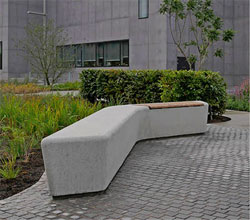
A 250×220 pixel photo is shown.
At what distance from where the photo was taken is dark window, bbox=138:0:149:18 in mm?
26234

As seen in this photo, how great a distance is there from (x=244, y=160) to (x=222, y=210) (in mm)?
2793

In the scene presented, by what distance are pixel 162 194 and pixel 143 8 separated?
884 inches

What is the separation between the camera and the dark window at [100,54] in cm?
2859

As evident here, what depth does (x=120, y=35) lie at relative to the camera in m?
28.6

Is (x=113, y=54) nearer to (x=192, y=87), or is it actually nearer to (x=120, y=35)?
(x=120, y=35)

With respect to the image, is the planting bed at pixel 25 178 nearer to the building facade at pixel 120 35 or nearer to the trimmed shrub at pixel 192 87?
the trimmed shrub at pixel 192 87

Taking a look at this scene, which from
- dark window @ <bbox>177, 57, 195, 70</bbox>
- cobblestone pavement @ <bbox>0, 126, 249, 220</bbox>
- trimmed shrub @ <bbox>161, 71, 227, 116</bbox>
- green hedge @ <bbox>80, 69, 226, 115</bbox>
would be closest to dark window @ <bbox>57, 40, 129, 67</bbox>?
dark window @ <bbox>177, 57, 195, 70</bbox>

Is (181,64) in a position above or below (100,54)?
below

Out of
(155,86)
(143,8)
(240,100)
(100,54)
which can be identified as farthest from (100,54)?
(155,86)

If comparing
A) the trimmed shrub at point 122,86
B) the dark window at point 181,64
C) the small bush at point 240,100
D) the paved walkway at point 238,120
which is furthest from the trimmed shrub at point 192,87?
the dark window at point 181,64

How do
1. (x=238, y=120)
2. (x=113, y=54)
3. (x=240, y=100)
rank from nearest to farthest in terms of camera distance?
(x=238, y=120), (x=240, y=100), (x=113, y=54)

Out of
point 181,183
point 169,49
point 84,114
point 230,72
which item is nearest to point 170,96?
point 84,114

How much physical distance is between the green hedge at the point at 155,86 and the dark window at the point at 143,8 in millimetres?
11918

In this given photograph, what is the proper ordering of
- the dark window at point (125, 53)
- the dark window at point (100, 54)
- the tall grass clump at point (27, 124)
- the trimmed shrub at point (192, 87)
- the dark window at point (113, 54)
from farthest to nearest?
the dark window at point (113, 54) → the dark window at point (100, 54) → the dark window at point (125, 53) → the trimmed shrub at point (192, 87) → the tall grass clump at point (27, 124)
